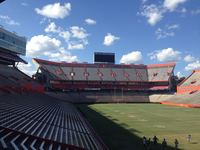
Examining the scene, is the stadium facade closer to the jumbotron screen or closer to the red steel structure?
the jumbotron screen

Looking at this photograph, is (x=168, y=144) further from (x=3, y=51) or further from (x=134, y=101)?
(x=134, y=101)

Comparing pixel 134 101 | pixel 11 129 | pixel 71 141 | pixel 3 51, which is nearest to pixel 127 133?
pixel 71 141

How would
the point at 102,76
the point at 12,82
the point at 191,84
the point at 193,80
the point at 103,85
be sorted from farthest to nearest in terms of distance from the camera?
1. the point at 102,76
2. the point at 103,85
3. the point at 193,80
4. the point at 191,84
5. the point at 12,82

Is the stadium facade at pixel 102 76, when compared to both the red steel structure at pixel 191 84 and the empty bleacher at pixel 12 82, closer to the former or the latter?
the red steel structure at pixel 191 84

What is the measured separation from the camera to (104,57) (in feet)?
395

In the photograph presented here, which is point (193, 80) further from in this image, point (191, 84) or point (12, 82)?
point (12, 82)

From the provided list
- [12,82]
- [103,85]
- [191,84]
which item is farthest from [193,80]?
[12,82]

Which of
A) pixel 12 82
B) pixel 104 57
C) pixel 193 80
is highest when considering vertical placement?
pixel 104 57

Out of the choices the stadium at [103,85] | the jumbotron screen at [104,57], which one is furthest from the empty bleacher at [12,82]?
Result: the jumbotron screen at [104,57]

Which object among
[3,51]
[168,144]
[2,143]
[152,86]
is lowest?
[168,144]

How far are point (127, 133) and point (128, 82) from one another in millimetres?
74499

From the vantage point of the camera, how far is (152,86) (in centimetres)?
10694

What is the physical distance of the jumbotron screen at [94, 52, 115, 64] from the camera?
119938 millimetres

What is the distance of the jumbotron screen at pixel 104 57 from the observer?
11994 cm
